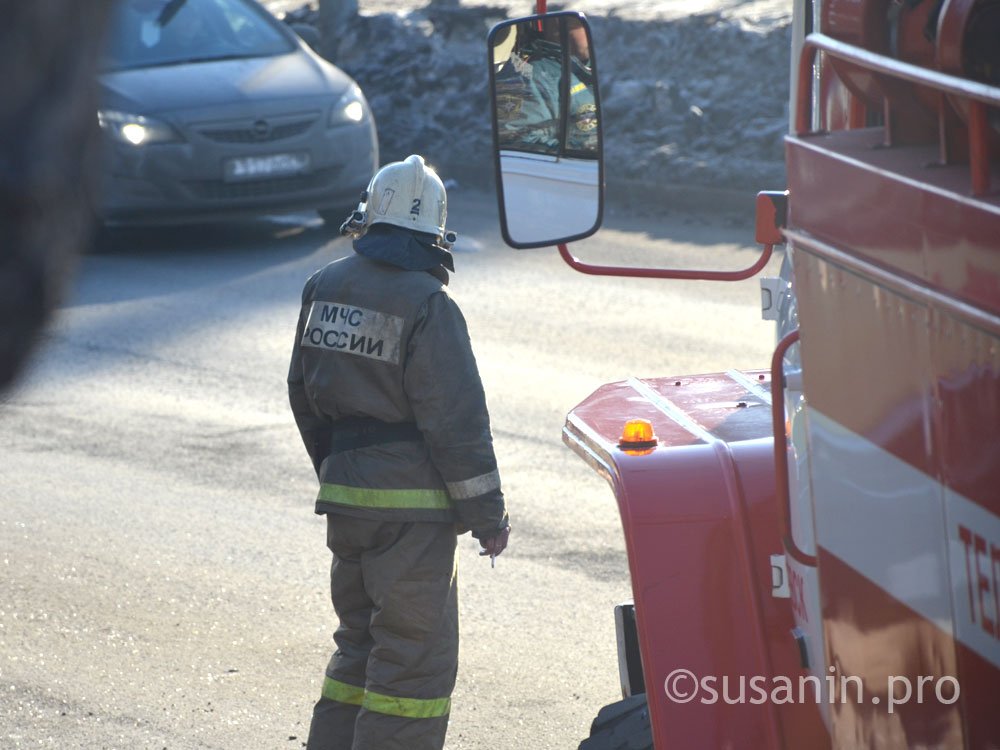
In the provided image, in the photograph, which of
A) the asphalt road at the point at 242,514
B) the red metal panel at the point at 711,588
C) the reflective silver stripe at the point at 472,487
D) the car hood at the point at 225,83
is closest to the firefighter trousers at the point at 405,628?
the reflective silver stripe at the point at 472,487

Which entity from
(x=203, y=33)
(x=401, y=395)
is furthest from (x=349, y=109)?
(x=401, y=395)

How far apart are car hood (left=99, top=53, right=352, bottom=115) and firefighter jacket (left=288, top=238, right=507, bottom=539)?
293 inches

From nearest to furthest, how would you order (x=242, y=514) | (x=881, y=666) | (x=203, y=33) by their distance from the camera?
1. (x=881, y=666)
2. (x=242, y=514)
3. (x=203, y=33)

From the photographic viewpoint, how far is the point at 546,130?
3.05 meters

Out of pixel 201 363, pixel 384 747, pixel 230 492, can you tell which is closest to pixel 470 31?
pixel 201 363

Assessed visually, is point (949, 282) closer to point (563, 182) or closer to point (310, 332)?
point (563, 182)

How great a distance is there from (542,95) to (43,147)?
2145mm

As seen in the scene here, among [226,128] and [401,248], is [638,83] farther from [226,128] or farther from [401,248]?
[401,248]

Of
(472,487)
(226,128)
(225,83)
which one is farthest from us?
(225,83)

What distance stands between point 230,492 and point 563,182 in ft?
12.4

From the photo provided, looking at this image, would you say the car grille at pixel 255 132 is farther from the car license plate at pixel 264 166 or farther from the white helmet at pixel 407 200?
the white helmet at pixel 407 200

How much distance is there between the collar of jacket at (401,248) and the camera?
3857 mm

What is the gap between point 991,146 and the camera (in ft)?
6.04

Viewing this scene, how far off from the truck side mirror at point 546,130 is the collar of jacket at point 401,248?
0.81 metres
